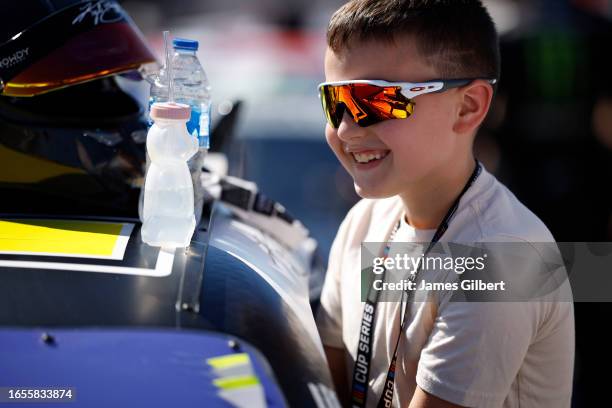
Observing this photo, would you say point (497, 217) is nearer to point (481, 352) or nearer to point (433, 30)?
point (481, 352)

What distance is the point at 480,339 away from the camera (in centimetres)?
170

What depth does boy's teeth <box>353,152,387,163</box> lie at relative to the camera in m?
1.94

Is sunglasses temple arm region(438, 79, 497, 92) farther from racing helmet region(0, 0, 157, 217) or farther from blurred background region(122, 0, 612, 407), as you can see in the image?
blurred background region(122, 0, 612, 407)

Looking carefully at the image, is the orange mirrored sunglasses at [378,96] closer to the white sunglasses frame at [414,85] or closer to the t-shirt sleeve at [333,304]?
the white sunglasses frame at [414,85]

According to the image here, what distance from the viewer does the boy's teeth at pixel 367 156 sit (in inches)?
76.3

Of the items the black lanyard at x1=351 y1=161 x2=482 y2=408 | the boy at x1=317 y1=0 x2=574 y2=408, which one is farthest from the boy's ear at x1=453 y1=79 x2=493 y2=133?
the black lanyard at x1=351 y1=161 x2=482 y2=408

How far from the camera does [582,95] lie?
246 inches

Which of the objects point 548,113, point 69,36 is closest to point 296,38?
point 548,113

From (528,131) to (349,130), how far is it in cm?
466

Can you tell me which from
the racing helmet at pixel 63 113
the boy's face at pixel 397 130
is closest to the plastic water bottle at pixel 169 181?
the racing helmet at pixel 63 113

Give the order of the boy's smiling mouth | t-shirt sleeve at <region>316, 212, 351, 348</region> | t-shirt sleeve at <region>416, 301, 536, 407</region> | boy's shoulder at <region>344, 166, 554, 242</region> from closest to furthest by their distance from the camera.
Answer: t-shirt sleeve at <region>416, 301, 536, 407</region> < boy's shoulder at <region>344, 166, 554, 242</region> < the boy's smiling mouth < t-shirt sleeve at <region>316, 212, 351, 348</region>

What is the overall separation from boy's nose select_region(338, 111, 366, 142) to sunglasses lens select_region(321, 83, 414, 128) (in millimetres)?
12

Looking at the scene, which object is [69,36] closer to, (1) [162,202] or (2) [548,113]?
(1) [162,202]

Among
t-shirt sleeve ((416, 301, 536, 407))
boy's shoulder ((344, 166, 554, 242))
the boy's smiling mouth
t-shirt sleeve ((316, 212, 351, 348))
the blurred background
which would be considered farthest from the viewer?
the blurred background
